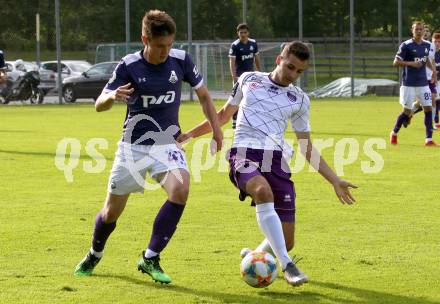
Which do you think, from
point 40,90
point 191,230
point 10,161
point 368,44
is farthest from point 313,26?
point 191,230

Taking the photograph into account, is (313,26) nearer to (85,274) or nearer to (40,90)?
(40,90)

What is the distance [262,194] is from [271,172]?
11.7 inches

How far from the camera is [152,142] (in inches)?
298

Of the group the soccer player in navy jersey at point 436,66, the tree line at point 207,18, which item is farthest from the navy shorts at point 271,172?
Answer: the tree line at point 207,18

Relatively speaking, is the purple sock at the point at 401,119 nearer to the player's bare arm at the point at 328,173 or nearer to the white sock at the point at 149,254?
the player's bare arm at the point at 328,173

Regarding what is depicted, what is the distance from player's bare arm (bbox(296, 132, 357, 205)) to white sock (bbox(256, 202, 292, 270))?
1.57 feet

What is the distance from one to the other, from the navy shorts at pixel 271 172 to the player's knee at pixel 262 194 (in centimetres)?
16

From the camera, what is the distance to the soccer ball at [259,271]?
281 inches

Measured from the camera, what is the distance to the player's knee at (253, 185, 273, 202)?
725cm

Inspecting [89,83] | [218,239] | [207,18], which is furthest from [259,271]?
[207,18]

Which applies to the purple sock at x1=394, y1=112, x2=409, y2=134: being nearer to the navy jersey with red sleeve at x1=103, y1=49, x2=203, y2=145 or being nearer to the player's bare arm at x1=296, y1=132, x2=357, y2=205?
the player's bare arm at x1=296, y1=132, x2=357, y2=205

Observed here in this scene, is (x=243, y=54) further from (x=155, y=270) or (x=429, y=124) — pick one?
(x=155, y=270)

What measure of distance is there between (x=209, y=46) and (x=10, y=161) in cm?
2348

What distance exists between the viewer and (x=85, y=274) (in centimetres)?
774
